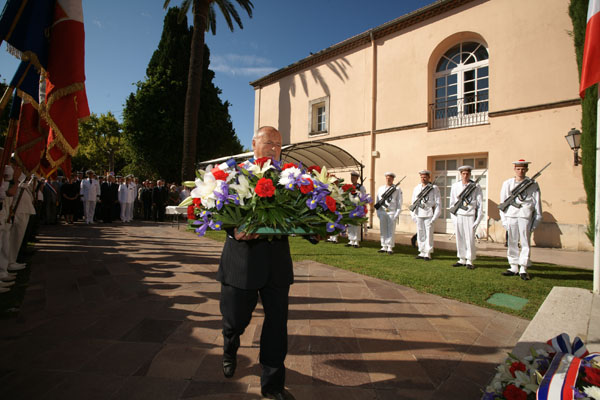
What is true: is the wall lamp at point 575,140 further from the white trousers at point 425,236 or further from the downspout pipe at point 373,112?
the downspout pipe at point 373,112

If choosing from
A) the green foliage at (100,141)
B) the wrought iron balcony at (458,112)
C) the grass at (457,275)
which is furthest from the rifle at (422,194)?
the green foliage at (100,141)

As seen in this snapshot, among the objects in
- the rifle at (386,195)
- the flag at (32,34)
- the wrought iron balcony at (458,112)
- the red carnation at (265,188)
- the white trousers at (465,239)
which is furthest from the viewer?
the wrought iron balcony at (458,112)

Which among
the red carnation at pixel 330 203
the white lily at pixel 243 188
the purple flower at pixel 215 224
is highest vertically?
the white lily at pixel 243 188

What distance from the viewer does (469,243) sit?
6719mm

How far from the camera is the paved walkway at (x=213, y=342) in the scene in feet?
7.35

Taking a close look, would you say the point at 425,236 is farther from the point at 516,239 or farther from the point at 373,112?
the point at 373,112

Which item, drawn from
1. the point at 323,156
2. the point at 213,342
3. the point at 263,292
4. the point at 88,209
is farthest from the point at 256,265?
the point at 88,209

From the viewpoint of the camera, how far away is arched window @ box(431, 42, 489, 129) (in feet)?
38.7

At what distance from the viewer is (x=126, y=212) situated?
1548 centimetres

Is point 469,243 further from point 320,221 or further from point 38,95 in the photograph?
point 38,95

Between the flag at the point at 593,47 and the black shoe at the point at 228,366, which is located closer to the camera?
the black shoe at the point at 228,366

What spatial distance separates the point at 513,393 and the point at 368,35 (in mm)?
15880

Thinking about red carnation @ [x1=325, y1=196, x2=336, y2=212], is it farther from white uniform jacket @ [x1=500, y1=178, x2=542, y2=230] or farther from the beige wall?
the beige wall

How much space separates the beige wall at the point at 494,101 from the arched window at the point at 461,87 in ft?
1.29
